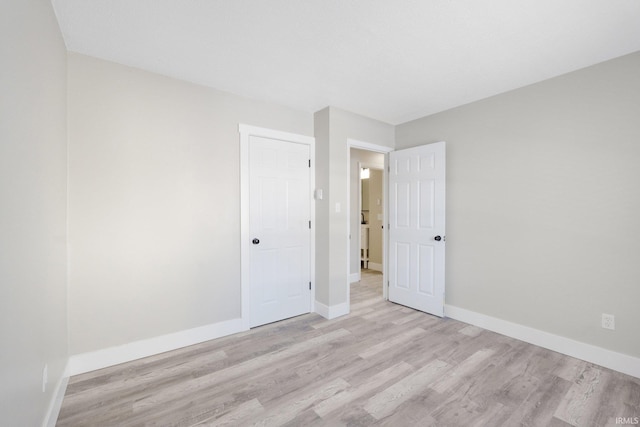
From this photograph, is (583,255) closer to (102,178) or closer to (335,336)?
(335,336)

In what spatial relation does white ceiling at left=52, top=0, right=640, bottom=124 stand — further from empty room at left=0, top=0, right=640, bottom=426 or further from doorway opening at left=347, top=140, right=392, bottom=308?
doorway opening at left=347, top=140, right=392, bottom=308

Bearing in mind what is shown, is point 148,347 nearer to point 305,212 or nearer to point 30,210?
point 30,210

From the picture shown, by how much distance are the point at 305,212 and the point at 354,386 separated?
1962 millimetres

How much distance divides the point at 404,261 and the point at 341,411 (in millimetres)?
2290

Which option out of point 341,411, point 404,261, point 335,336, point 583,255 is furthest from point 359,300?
point 583,255

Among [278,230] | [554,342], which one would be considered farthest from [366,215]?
[554,342]

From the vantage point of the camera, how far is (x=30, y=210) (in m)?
1.32

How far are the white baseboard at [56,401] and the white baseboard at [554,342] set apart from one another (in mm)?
3595

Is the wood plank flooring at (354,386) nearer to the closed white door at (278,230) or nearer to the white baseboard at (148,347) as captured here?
the white baseboard at (148,347)

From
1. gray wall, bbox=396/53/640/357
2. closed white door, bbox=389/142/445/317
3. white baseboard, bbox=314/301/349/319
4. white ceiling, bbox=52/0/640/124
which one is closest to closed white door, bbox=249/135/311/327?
white baseboard, bbox=314/301/349/319

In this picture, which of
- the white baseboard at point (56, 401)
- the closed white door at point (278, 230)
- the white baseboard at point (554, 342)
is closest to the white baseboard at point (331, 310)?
the closed white door at point (278, 230)

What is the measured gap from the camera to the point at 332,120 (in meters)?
3.27

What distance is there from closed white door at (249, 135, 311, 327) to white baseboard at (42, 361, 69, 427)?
149cm

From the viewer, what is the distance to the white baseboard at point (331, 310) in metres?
3.28
